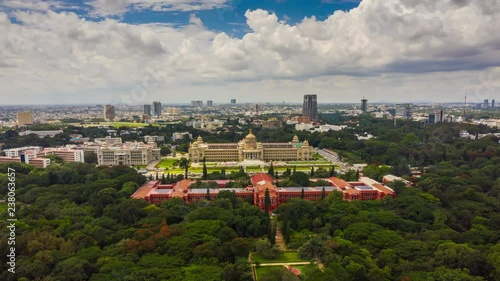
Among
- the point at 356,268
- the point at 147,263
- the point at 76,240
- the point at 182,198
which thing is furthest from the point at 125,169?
the point at 356,268

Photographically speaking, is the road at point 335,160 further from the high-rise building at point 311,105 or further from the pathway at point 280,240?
the high-rise building at point 311,105

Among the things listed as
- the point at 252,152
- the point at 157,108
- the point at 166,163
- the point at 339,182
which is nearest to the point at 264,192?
the point at 339,182

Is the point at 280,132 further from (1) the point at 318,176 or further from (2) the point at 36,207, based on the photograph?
(2) the point at 36,207

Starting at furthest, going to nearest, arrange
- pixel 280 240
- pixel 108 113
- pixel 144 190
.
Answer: pixel 108 113 < pixel 144 190 < pixel 280 240

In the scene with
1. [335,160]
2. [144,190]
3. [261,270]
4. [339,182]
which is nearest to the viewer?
[261,270]

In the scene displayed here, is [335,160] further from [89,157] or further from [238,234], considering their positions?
[89,157]

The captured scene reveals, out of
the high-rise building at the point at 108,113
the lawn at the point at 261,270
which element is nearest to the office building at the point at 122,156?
the lawn at the point at 261,270

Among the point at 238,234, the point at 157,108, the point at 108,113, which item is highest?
the point at 157,108
